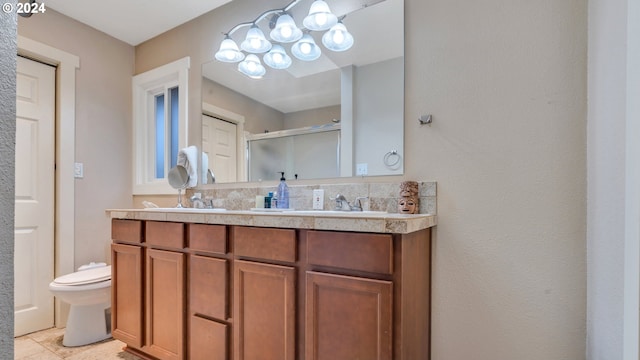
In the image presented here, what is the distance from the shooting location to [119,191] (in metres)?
2.70

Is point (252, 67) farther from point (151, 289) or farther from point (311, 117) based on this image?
point (151, 289)

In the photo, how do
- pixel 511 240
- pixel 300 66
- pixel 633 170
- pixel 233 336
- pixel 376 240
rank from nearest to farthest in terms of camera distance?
pixel 633 170, pixel 376 240, pixel 511 240, pixel 233 336, pixel 300 66

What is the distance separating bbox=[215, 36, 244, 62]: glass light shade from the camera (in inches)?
86.1

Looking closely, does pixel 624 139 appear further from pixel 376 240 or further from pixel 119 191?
pixel 119 191

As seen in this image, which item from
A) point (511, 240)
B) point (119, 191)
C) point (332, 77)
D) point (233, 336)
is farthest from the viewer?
point (119, 191)

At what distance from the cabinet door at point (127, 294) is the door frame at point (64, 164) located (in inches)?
29.4

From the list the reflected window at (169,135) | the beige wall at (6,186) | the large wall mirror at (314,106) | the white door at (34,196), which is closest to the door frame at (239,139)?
the large wall mirror at (314,106)

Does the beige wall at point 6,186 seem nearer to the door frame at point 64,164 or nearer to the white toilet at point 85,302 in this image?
the white toilet at point 85,302

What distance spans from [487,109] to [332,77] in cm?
Answer: 82

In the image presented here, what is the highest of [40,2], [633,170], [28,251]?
[40,2]

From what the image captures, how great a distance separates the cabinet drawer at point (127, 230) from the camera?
1.81 meters

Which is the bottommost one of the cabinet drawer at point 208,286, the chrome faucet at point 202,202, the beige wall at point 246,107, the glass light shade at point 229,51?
the cabinet drawer at point 208,286

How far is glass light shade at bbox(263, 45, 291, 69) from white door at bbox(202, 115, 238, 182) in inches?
19.5

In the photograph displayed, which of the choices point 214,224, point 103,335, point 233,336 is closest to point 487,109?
point 214,224
